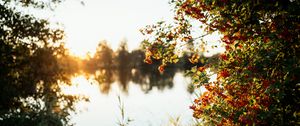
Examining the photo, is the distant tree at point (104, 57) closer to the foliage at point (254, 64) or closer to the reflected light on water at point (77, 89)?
the reflected light on water at point (77, 89)

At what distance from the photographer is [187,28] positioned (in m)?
8.11

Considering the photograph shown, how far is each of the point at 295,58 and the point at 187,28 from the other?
2528 millimetres

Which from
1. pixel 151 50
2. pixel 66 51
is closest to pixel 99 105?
pixel 66 51

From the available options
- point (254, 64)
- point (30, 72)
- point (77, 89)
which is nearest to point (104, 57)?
point (77, 89)

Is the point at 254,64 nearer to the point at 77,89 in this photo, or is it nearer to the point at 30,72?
the point at 30,72

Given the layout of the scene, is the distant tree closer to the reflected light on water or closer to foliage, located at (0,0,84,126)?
the reflected light on water

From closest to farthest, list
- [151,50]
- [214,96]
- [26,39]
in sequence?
[214,96] < [151,50] < [26,39]

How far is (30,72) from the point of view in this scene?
63.3 feet

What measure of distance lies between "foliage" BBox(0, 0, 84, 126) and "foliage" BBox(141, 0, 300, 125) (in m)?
12.1

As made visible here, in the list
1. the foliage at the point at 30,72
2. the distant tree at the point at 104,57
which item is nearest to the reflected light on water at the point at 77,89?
the foliage at the point at 30,72

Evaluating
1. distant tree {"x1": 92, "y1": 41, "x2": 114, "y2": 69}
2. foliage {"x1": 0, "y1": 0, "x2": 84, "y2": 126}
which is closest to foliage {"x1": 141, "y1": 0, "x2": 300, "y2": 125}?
foliage {"x1": 0, "y1": 0, "x2": 84, "y2": 126}

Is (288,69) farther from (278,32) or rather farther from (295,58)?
(278,32)

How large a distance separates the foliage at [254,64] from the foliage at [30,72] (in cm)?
1205

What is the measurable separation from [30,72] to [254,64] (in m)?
15.1
